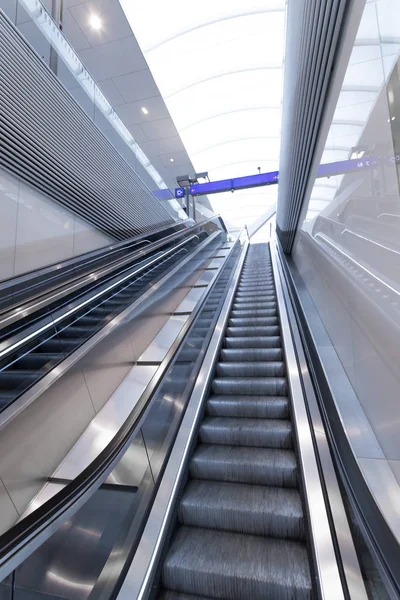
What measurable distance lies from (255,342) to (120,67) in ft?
23.2

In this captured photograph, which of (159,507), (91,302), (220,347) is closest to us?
(159,507)

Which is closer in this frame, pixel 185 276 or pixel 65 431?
pixel 65 431

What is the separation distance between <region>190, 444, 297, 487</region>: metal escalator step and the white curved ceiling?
781cm

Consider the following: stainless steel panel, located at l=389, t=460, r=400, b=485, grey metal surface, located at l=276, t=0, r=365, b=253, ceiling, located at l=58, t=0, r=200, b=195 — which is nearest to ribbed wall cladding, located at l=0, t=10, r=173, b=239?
ceiling, located at l=58, t=0, r=200, b=195

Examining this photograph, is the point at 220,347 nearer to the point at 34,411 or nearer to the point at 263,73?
the point at 34,411

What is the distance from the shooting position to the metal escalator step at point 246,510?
1885mm

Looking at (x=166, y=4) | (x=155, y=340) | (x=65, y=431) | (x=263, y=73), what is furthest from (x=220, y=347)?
(x=263, y=73)

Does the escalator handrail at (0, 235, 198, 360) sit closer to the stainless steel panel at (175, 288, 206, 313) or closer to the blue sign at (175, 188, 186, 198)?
the stainless steel panel at (175, 288, 206, 313)

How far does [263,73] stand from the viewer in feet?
37.7

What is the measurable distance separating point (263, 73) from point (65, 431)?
13.0 m

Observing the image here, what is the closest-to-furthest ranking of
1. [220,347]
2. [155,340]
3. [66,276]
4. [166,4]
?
[220,347], [155,340], [66,276], [166,4]

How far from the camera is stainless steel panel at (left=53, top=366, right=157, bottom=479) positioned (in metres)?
2.33

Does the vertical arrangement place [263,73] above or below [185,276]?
above

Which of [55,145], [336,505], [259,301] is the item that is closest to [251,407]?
[336,505]
